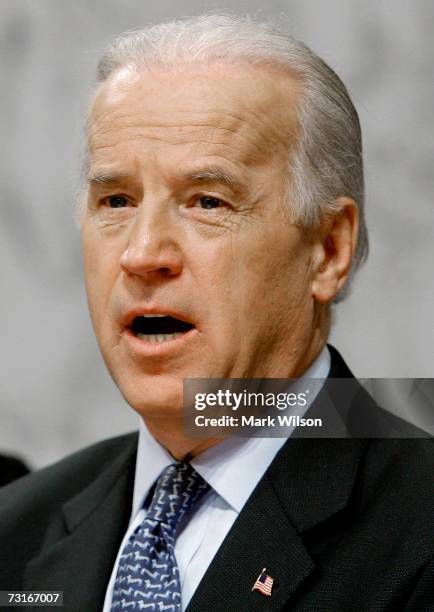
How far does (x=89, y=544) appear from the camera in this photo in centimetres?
232

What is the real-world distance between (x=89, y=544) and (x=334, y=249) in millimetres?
841

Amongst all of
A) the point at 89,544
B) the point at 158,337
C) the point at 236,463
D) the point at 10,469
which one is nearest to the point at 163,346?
the point at 158,337

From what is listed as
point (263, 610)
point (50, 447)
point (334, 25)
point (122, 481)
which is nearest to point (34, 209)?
point (50, 447)

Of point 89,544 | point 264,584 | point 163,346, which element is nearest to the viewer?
point 264,584

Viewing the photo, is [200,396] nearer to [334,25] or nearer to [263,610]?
[263,610]

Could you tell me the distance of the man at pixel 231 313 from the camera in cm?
202

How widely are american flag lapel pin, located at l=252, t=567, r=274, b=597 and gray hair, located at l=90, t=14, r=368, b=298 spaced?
0.72m

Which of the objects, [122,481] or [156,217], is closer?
[156,217]

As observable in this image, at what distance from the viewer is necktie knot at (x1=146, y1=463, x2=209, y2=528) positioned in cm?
217

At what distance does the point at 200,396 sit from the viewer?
209 centimetres

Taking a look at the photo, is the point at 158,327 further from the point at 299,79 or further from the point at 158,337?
the point at 299,79

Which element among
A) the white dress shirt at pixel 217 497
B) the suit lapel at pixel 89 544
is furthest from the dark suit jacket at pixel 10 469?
the white dress shirt at pixel 217 497

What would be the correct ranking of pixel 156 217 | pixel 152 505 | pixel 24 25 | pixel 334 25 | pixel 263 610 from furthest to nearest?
pixel 24 25
pixel 334 25
pixel 152 505
pixel 156 217
pixel 263 610

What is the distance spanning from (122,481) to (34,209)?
1441mm
